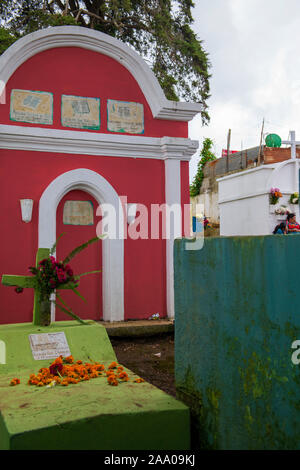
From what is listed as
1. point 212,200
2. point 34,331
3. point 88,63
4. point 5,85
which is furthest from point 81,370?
point 212,200

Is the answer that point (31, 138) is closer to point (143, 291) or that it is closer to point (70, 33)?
point (70, 33)

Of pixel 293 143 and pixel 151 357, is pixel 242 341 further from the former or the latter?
pixel 293 143

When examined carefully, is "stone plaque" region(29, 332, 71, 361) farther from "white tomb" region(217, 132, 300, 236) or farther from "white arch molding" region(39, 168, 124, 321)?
"white tomb" region(217, 132, 300, 236)

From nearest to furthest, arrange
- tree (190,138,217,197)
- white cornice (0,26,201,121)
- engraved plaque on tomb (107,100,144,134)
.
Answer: white cornice (0,26,201,121), engraved plaque on tomb (107,100,144,134), tree (190,138,217,197)

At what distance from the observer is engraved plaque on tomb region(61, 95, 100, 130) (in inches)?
291

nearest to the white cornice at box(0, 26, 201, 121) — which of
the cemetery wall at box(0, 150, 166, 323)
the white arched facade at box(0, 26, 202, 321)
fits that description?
the white arched facade at box(0, 26, 202, 321)

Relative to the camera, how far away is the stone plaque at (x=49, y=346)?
4020 millimetres

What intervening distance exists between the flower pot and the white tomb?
7.42 metres

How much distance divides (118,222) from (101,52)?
2.87 metres

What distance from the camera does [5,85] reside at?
7027mm

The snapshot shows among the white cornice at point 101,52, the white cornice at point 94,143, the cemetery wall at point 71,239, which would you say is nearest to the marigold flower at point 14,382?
the cemetery wall at point 71,239

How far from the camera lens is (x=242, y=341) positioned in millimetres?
2189

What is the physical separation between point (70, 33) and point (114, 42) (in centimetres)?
74

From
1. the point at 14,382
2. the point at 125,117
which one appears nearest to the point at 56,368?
the point at 14,382
